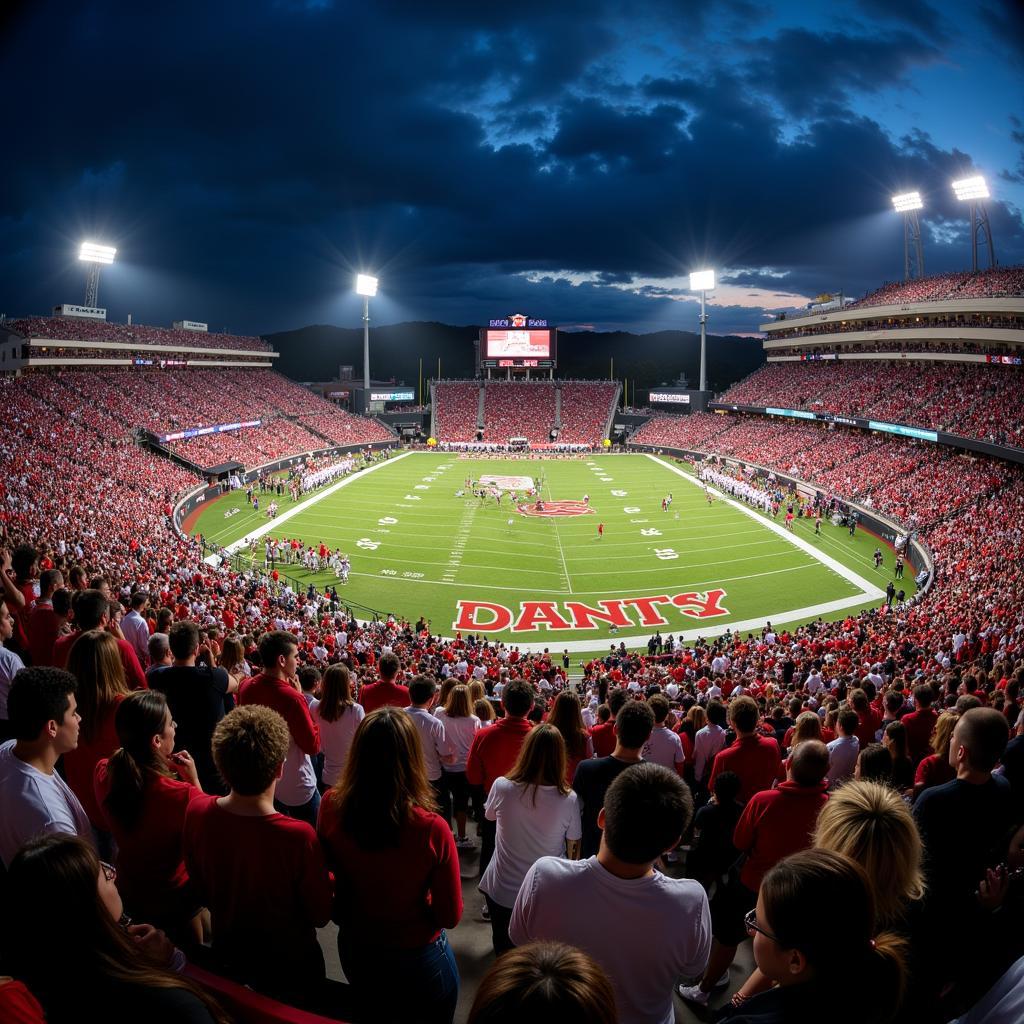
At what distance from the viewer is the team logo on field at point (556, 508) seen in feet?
147

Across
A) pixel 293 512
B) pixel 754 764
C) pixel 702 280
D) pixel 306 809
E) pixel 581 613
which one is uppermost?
pixel 702 280

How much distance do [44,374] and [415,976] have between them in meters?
61.2

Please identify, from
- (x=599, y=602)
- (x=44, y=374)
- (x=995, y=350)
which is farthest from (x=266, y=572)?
(x=995, y=350)

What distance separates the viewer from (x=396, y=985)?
3.26m

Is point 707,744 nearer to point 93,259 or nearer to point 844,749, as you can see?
point 844,749

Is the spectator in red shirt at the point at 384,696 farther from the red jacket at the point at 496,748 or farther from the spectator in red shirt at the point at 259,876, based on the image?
the spectator in red shirt at the point at 259,876

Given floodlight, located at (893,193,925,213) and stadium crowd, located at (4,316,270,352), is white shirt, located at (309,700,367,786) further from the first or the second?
floodlight, located at (893,193,925,213)

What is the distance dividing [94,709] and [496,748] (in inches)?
108

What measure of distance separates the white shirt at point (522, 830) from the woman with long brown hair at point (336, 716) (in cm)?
217

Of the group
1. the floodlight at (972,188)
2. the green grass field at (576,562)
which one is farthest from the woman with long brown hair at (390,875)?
the floodlight at (972,188)

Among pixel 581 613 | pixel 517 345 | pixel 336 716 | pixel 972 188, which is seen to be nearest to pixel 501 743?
pixel 336 716

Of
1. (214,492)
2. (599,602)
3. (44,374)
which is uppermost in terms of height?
(44,374)

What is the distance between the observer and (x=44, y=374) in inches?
2083

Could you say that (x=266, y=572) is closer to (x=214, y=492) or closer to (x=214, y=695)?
(x=214, y=492)
